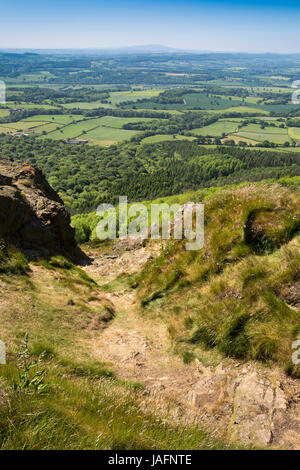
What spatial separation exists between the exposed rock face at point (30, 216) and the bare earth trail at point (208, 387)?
6728 millimetres

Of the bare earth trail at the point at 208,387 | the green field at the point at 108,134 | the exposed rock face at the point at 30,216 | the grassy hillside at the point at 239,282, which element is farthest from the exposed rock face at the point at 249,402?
the green field at the point at 108,134

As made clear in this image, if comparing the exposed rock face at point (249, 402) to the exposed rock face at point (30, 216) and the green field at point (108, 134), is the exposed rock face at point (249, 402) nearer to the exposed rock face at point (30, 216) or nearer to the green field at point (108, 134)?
the exposed rock face at point (30, 216)

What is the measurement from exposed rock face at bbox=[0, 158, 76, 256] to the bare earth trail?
673 centimetres

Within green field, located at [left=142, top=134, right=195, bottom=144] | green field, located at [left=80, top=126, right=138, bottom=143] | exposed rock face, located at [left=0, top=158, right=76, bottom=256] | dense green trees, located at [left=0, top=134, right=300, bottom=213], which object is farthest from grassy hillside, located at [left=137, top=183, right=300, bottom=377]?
green field, located at [left=80, top=126, right=138, bottom=143]

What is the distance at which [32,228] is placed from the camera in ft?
47.4

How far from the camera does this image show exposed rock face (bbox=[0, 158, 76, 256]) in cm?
1369

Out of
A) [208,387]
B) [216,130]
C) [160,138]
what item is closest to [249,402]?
[208,387]

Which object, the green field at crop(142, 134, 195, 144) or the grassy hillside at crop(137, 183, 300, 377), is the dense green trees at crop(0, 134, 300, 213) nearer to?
the green field at crop(142, 134, 195, 144)

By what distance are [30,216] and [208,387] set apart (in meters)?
12.0

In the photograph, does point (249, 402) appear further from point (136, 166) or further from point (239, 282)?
point (136, 166)

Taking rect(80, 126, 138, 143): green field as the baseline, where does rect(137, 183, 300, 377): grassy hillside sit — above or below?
below

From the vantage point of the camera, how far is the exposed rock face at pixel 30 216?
13.7m

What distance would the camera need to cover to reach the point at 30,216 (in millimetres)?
14883

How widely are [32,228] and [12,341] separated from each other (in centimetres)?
833
